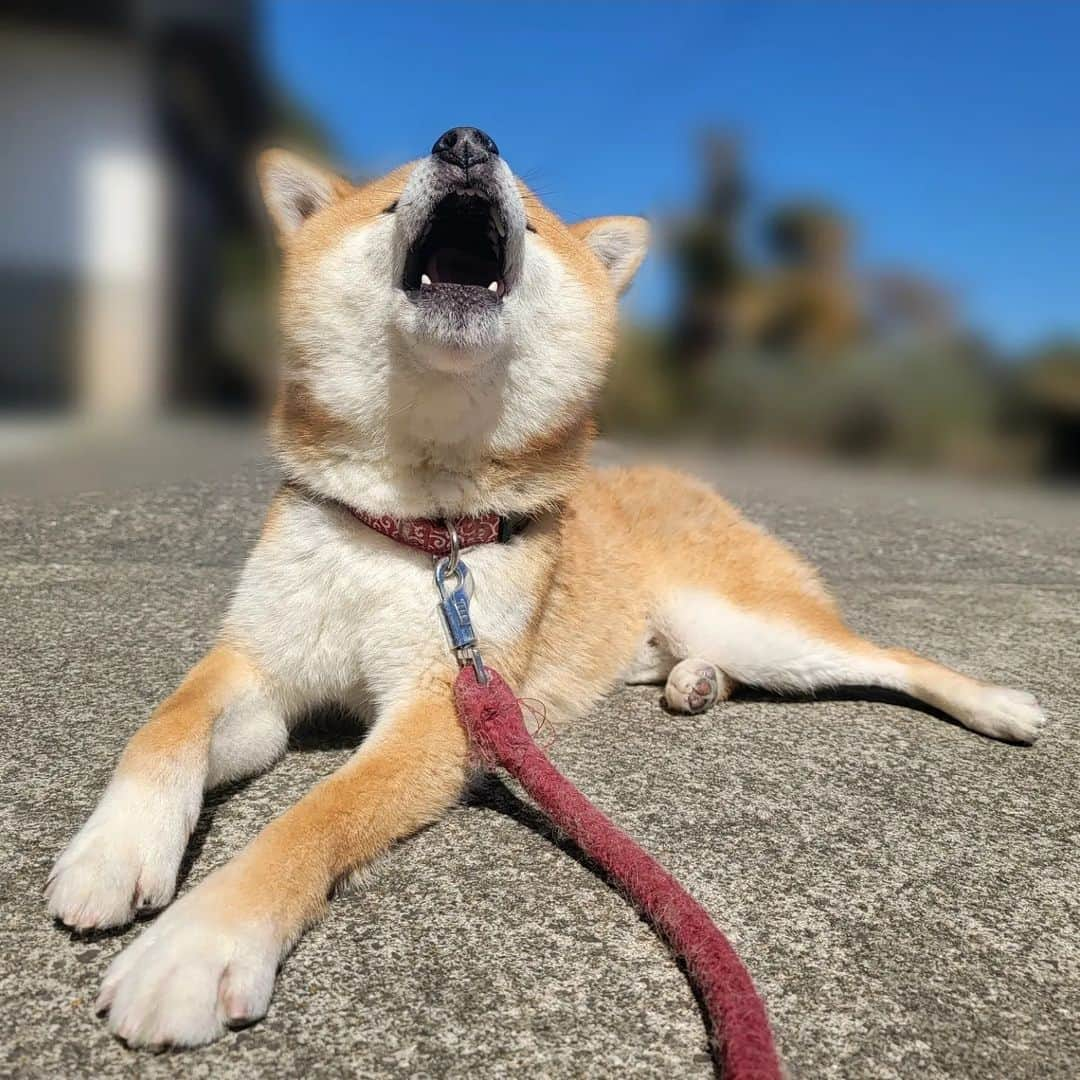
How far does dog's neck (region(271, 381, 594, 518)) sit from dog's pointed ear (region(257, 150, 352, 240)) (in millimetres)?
590

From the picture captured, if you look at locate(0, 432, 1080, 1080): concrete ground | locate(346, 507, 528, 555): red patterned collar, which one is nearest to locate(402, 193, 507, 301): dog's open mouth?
locate(346, 507, 528, 555): red patterned collar

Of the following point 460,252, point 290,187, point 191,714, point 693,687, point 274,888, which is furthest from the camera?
point 693,687

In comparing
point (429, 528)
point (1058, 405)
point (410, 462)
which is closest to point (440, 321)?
point (410, 462)

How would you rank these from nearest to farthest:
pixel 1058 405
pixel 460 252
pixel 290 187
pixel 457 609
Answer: pixel 457 609
pixel 460 252
pixel 290 187
pixel 1058 405

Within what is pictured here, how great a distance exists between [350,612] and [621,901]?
955mm

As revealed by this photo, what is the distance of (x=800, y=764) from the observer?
2488 millimetres

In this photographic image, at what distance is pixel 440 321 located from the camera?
2.17 metres

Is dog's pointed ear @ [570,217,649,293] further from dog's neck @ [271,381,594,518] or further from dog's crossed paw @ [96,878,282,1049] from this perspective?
dog's crossed paw @ [96,878,282,1049]

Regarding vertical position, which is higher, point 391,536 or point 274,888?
point 391,536

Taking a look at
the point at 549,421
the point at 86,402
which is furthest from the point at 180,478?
the point at 549,421

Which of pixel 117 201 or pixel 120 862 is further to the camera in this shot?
pixel 117 201

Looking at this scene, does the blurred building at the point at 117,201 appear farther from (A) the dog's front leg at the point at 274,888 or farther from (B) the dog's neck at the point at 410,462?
(A) the dog's front leg at the point at 274,888

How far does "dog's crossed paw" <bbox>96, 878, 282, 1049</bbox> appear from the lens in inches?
52.4

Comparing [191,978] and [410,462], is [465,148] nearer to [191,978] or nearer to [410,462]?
[410,462]
